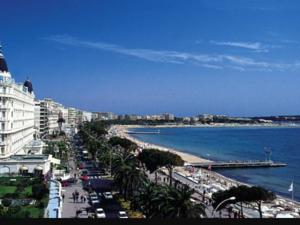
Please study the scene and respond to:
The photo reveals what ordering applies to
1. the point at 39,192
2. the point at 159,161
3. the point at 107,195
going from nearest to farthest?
the point at 39,192, the point at 107,195, the point at 159,161

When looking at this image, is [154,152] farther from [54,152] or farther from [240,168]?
[240,168]

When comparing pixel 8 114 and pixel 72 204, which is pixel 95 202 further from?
pixel 8 114

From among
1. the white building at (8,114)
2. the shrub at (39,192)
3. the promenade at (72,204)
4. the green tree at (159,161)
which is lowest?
the promenade at (72,204)

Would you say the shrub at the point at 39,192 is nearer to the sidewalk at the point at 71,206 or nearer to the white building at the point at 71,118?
the sidewalk at the point at 71,206

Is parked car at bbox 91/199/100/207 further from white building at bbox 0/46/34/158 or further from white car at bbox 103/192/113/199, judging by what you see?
white building at bbox 0/46/34/158

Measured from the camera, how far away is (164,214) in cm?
1675

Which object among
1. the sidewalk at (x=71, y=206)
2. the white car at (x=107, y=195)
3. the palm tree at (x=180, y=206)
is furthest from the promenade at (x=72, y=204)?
the palm tree at (x=180, y=206)

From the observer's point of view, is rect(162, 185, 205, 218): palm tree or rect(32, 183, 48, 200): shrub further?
rect(32, 183, 48, 200): shrub

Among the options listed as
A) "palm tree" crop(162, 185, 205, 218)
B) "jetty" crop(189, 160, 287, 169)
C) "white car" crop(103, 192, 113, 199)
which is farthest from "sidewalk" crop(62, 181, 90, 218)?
"jetty" crop(189, 160, 287, 169)

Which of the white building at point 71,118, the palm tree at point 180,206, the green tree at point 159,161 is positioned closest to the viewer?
the palm tree at point 180,206

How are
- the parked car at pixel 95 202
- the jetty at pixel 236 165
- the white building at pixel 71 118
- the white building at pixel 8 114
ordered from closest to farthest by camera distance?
1. the parked car at pixel 95 202
2. the white building at pixel 8 114
3. the jetty at pixel 236 165
4. the white building at pixel 71 118

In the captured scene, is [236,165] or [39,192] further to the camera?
[236,165]

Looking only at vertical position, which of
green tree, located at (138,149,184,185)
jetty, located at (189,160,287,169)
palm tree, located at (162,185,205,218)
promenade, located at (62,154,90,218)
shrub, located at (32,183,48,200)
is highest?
palm tree, located at (162,185,205,218)

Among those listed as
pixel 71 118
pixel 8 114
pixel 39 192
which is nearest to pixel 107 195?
pixel 39 192
